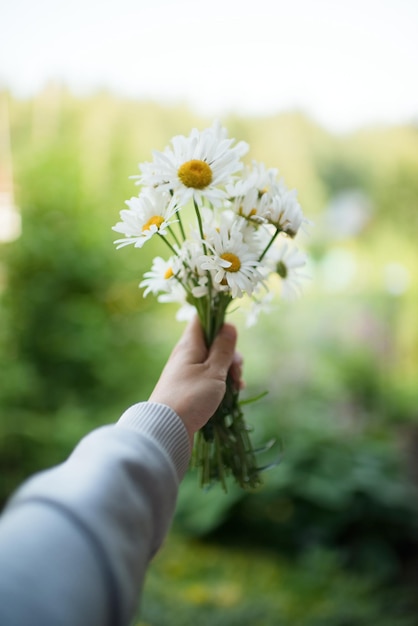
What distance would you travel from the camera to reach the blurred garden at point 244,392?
63.5 inches

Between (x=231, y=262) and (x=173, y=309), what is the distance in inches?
59.5

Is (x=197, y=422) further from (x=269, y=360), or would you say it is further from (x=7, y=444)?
(x=269, y=360)

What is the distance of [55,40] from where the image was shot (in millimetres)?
1851

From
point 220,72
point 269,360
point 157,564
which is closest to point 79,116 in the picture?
point 220,72

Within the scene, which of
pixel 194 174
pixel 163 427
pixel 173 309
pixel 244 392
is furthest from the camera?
pixel 173 309

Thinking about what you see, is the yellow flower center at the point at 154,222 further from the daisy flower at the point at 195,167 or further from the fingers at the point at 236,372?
the fingers at the point at 236,372

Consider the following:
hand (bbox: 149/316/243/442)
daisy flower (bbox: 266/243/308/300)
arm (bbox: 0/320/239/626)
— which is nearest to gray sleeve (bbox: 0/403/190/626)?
arm (bbox: 0/320/239/626)

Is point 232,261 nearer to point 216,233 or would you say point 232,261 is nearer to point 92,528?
point 216,233

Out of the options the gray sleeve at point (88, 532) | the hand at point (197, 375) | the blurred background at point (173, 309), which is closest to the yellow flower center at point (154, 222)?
the hand at point (197, 375)

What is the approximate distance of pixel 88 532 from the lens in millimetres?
366

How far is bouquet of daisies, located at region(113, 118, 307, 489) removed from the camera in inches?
25.3

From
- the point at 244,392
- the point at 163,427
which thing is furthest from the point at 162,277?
the point at 244,392

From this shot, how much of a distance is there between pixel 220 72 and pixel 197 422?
1.69 metres

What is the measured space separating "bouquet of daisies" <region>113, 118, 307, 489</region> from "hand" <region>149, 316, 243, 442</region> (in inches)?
0.7
